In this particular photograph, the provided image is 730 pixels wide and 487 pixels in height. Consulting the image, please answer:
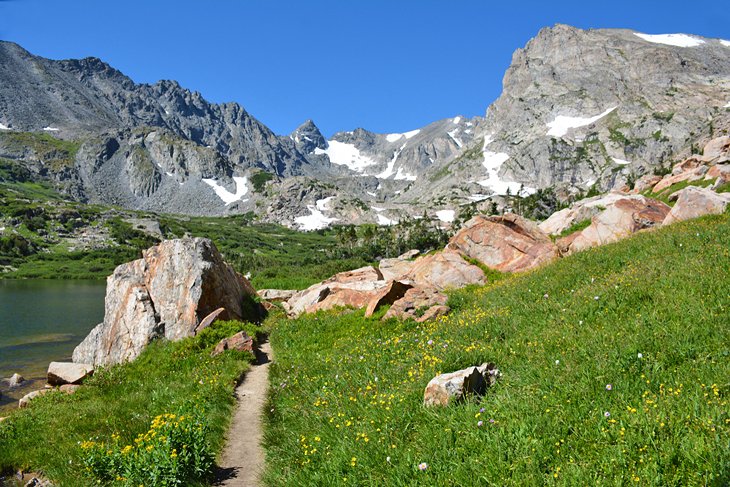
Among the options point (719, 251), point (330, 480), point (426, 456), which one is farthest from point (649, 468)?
point (719, 251)

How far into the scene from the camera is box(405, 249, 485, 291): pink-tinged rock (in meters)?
28.5

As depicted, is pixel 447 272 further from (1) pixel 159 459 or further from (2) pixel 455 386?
(1) pixel 159 459

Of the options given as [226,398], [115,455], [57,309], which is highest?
[115,455]

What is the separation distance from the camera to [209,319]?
77.9ft

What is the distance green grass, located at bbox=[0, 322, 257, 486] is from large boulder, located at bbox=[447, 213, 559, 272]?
18.7m

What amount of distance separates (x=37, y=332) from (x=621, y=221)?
66872 mm

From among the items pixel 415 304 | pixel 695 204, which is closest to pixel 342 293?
pixel 415 304

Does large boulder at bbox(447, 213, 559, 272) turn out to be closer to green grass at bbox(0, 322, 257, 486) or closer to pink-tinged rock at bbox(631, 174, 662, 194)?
green grass at bbox(0, 322, 257, 486)

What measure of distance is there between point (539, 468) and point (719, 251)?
1158 centimetres

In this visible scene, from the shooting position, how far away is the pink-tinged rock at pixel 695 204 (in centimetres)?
2692

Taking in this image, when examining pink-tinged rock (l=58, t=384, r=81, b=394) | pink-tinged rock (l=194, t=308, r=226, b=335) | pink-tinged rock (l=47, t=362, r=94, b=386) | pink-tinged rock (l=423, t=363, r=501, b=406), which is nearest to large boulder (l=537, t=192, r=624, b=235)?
pink-tinged rock (l=194, t=308, r=226, b=335)

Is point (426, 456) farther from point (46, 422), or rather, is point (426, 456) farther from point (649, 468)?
point (46, 422)

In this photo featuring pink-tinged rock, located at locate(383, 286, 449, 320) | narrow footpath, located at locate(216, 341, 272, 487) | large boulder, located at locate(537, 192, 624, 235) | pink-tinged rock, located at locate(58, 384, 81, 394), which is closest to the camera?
narrow footpath, located at locate(216, 341, 272, 487)

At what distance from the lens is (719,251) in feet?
43.7
